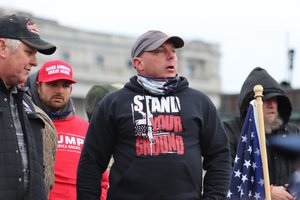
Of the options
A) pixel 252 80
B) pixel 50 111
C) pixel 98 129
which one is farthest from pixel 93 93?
pixel 98 129

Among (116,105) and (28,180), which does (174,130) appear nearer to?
(116,105)

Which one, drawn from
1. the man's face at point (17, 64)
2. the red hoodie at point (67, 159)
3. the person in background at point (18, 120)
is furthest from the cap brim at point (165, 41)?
the red hoodie at point (67, 159)

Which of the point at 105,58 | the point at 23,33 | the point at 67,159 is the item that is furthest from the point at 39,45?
the point at 105,58

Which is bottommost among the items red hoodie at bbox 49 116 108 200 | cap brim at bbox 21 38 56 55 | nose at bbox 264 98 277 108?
red hoodie at bbox 49 116 108 200

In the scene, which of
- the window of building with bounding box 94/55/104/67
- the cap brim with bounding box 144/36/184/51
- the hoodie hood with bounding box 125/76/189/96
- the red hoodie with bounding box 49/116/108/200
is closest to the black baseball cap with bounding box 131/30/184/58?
the cap brim with bounding box 144/36/184/51

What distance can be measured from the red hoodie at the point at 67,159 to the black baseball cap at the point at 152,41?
137 centimetres

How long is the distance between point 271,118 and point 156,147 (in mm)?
2115

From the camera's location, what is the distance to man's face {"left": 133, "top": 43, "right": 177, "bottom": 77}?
554cm

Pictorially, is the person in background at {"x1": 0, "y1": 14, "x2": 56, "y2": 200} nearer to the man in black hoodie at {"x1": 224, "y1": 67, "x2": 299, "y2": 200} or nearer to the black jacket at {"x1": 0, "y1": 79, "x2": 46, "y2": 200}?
the black jacket at {"x1": 0, "y1": 79, "x2": 46, "y2": 200}

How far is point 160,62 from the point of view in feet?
18.2

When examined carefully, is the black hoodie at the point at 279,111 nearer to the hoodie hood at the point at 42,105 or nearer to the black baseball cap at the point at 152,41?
the hoodie hood at the point at 42,105

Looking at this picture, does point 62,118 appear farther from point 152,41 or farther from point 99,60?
point 99,60

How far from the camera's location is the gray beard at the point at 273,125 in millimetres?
7199

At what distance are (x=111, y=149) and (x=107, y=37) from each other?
80.3 meters
